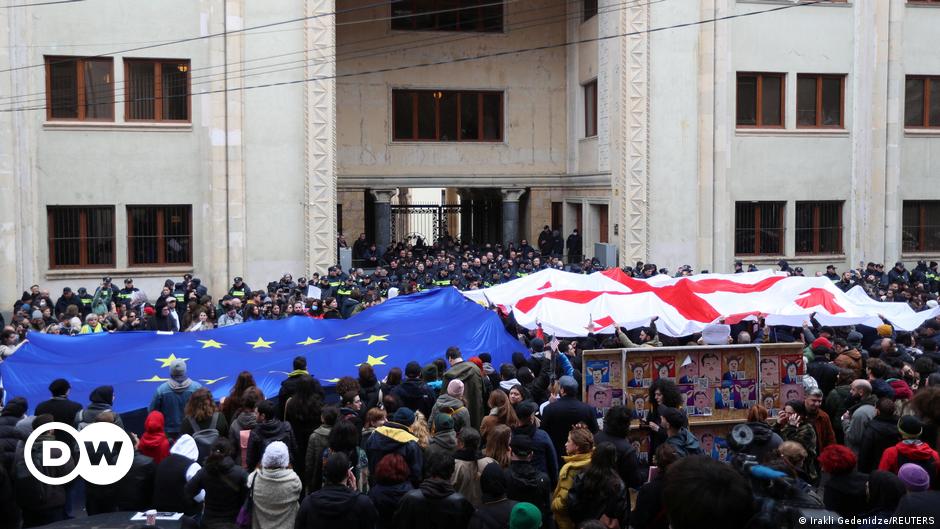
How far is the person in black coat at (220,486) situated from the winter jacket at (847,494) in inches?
184

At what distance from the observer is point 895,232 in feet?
102

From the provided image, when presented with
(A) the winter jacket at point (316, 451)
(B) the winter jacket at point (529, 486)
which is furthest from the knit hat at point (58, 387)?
(B) the winter jacket at point (529, 486)

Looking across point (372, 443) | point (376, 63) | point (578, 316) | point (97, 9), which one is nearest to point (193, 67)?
point (97, 9)

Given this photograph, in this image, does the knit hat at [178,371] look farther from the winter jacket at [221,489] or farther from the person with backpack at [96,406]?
the winter jacket at [221,489]

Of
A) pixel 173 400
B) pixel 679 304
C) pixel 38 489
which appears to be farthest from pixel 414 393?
pixel 679 304

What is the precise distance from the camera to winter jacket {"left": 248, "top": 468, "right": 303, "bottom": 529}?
8.23 meters

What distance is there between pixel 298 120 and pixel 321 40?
2245 millimetres

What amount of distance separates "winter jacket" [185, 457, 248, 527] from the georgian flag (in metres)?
8.54

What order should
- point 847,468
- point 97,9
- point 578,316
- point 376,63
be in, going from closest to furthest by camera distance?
point 847,468
point 578,316
point 97,9
point 376,63

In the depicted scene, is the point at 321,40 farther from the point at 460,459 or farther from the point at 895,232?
the point at 460,459

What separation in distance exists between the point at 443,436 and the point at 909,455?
12.7 feet

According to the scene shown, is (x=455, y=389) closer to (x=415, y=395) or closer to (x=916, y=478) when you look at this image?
(x=415, y=395)

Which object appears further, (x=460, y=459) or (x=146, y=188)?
(x=146, y=188)

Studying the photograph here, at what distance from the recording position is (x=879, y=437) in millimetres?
9266
